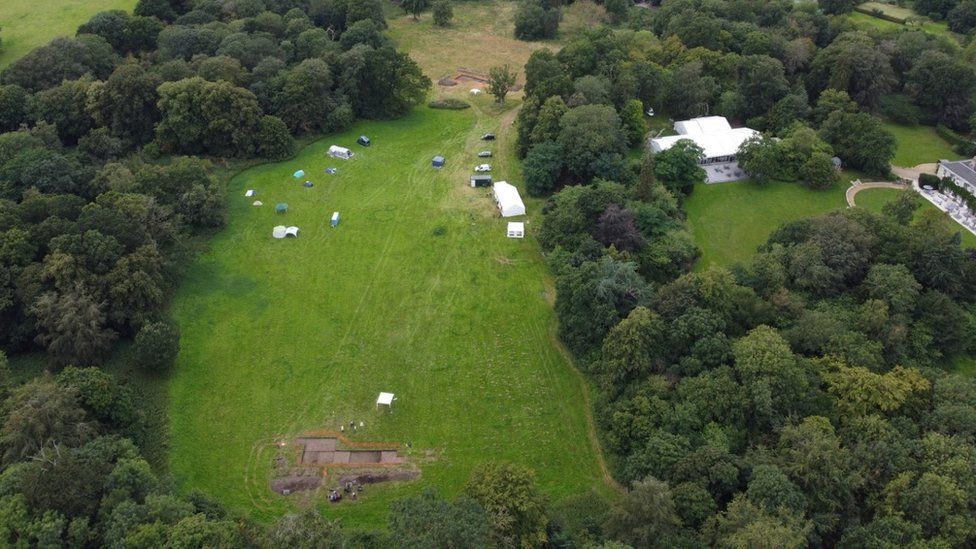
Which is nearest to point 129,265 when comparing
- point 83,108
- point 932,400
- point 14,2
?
point 83,108

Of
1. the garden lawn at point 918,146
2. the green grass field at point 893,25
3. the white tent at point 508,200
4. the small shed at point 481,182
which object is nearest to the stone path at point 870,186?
the garden lawn at point 918,146

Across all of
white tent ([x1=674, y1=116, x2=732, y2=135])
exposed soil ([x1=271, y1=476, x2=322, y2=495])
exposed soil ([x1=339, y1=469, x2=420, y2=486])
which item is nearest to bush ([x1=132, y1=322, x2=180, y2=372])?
exposed soil ([x1=271, y1=476, x2=322, y2=495])

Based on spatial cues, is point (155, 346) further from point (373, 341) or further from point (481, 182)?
point (481, 182)

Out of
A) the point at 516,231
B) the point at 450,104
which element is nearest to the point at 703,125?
the point at 516,231

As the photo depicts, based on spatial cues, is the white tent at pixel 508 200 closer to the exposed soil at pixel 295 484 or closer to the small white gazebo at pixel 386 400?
the small white gazebo at pixel 386 400

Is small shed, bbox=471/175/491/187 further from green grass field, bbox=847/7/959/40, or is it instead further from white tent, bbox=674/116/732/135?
green grass field, bbox=847/7/959/40

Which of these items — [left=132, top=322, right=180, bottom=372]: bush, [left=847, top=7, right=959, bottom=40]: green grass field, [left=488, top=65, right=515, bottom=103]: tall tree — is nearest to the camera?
[left=132, top=322, right=180, bottom=372]: bush
